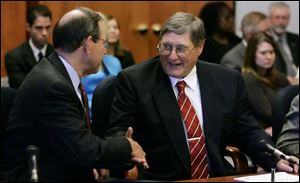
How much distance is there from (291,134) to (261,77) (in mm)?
2094

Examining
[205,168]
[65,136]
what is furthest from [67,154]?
[205,168]

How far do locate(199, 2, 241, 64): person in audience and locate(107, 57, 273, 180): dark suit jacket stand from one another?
365cm

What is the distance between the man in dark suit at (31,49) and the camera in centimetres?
656

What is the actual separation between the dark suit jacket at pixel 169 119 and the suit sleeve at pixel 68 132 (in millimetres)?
525

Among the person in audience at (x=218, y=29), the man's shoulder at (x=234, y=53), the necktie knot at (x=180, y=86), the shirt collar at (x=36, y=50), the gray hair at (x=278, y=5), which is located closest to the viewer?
the necktie knot at (x=180, y=86)

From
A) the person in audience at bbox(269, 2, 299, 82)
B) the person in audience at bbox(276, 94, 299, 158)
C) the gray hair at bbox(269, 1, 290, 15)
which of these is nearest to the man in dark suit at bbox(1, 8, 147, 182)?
the person in audience at bbox(276, 94, 299, 158)

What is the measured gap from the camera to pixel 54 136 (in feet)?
10.3

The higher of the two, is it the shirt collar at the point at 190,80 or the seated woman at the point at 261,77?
the shirt collar at the point at 190,80

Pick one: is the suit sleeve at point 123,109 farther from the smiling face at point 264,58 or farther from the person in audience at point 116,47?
the person in audience at point 116,47

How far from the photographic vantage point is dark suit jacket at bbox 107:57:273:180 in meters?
3.73

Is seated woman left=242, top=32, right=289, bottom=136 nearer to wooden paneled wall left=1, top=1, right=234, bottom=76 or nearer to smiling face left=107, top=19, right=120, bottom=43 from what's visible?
smiling face left=107, top=19, right=120, bottom=43

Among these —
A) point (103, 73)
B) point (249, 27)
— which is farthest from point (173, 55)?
point (249, 27)

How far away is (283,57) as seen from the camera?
7.51 metres

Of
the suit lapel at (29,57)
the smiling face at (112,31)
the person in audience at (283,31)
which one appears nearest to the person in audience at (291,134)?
the smiling face at (112,31)
